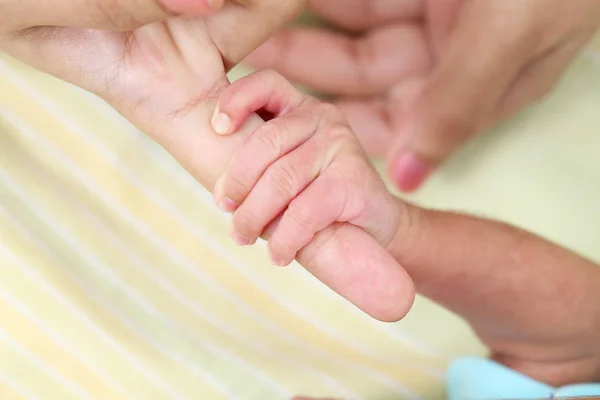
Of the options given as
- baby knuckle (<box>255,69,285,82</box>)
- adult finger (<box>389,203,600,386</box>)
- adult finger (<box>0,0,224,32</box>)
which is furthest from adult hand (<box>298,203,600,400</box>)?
adult finger (<box>0,0,224,32</box>)

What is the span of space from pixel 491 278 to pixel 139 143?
0.38 metres

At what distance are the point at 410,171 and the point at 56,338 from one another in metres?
0.39

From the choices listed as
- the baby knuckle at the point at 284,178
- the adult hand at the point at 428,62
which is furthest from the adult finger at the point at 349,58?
the baby knuckle at the point at 284,178

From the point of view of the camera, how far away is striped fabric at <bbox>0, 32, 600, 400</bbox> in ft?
2.00

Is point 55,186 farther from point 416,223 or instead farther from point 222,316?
point 416,223

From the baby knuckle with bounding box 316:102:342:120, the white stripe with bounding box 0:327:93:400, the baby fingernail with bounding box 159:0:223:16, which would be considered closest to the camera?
the baby fingernail with bounding box 159:0:223:16

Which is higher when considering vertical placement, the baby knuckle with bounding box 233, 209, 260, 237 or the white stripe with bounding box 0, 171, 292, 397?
the baby knuckle with bounding box 233, 209, 260, 237

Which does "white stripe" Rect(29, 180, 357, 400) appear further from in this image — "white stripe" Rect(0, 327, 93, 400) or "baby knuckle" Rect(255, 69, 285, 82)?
"baby knuckle" Rect(255, 69, 285, 82)

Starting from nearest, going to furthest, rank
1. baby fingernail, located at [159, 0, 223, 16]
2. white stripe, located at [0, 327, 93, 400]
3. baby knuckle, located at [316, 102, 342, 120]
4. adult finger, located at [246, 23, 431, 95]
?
1. baby fingernail, located at [159, 0, 223, 16]
2. baby knuckle, located at [316, 102, 342, 120]
3. white stripe, located at [0, 327, 93, 400]
4. adult finger, located at [246, 23, 431, 95]

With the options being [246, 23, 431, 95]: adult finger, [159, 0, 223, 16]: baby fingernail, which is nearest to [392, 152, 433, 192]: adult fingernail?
[246, 23, 431, 95]: adult finger

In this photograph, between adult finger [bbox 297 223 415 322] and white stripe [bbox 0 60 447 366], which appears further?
white stripe [bbox 0 60 447 366]

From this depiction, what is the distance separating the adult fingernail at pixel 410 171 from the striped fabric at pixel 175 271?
6cm

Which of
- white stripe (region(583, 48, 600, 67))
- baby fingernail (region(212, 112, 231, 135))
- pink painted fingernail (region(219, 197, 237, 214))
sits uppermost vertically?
baby fingernail (region(212, 112, 231, 135))

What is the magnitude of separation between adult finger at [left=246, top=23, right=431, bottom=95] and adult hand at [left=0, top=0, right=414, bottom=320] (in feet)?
0.92
